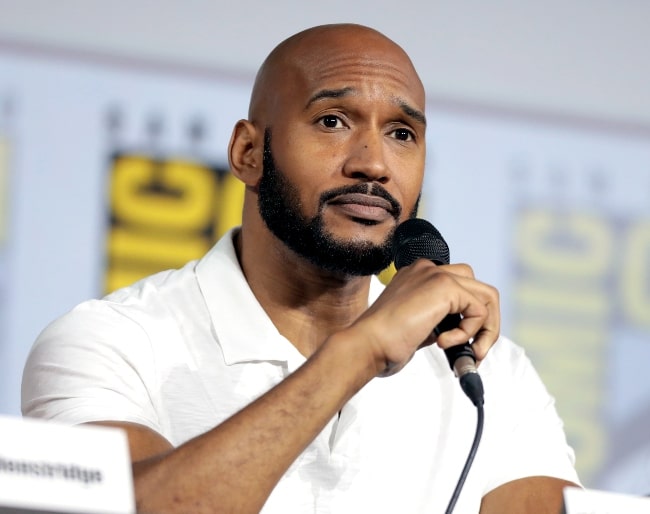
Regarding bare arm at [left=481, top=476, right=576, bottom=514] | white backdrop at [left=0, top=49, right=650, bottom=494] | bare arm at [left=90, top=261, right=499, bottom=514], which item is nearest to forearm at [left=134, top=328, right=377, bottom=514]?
bare arm at [left=90, top=261, right=499, bottom=514]

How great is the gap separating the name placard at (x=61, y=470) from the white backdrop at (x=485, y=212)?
1629 millimetres

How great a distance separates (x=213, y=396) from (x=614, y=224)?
1.72 meters

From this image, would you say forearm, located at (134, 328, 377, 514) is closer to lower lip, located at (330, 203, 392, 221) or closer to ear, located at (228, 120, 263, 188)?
lower lip, located at (330, 203, 392, 221)

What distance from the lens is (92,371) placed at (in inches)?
78.4

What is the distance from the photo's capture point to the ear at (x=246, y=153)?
2.42 metres

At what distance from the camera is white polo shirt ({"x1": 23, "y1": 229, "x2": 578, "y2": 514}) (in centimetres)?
203

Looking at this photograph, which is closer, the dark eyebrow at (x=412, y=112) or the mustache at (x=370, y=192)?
the mustache at (x=370, y=192)

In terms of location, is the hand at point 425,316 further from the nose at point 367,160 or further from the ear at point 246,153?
the ear at point 246,153

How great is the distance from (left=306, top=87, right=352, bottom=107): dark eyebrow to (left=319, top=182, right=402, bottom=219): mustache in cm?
19

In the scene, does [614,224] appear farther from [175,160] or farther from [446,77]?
[175,160]

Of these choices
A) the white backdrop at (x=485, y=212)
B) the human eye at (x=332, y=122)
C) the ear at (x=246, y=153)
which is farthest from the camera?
the white backdrop at (x=485, y=212)

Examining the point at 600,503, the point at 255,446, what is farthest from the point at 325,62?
the point at 600,503

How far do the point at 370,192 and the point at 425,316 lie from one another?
43 cm

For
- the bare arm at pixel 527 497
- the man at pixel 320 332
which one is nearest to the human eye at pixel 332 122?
the man at pixel 320 332
